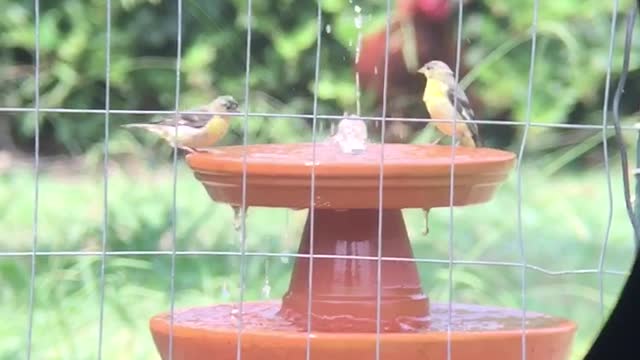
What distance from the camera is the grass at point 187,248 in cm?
194

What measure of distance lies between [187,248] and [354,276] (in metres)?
0.66

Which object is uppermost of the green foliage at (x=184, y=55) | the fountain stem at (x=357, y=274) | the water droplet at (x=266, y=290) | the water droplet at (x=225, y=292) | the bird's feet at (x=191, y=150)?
the green foliage at (x=184, y=55)

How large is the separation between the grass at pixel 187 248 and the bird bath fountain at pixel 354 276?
0.35 m

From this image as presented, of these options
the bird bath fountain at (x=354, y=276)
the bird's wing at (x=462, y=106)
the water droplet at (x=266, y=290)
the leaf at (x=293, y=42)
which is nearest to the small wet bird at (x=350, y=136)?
the bird bath fountain at (x=354, y=276)

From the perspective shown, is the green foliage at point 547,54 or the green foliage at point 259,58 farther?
the green foliage at point 547,54

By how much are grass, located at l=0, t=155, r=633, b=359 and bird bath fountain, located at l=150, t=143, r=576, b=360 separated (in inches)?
14.0

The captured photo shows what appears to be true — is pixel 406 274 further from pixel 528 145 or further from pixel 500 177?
pixel 528 145

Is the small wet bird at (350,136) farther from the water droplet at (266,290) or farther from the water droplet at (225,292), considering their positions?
the water droplet at (225,292)

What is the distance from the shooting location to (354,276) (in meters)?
1.38

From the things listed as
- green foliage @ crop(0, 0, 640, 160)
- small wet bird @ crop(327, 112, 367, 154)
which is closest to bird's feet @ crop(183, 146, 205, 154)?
small wet bird @ crop(327, 112, 367, 154)

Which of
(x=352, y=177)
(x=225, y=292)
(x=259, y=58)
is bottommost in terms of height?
(x=225, y=292)

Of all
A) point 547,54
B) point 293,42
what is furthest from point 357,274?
point 547,54

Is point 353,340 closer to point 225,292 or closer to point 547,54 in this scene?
point 225,292

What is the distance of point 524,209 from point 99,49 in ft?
2.59
